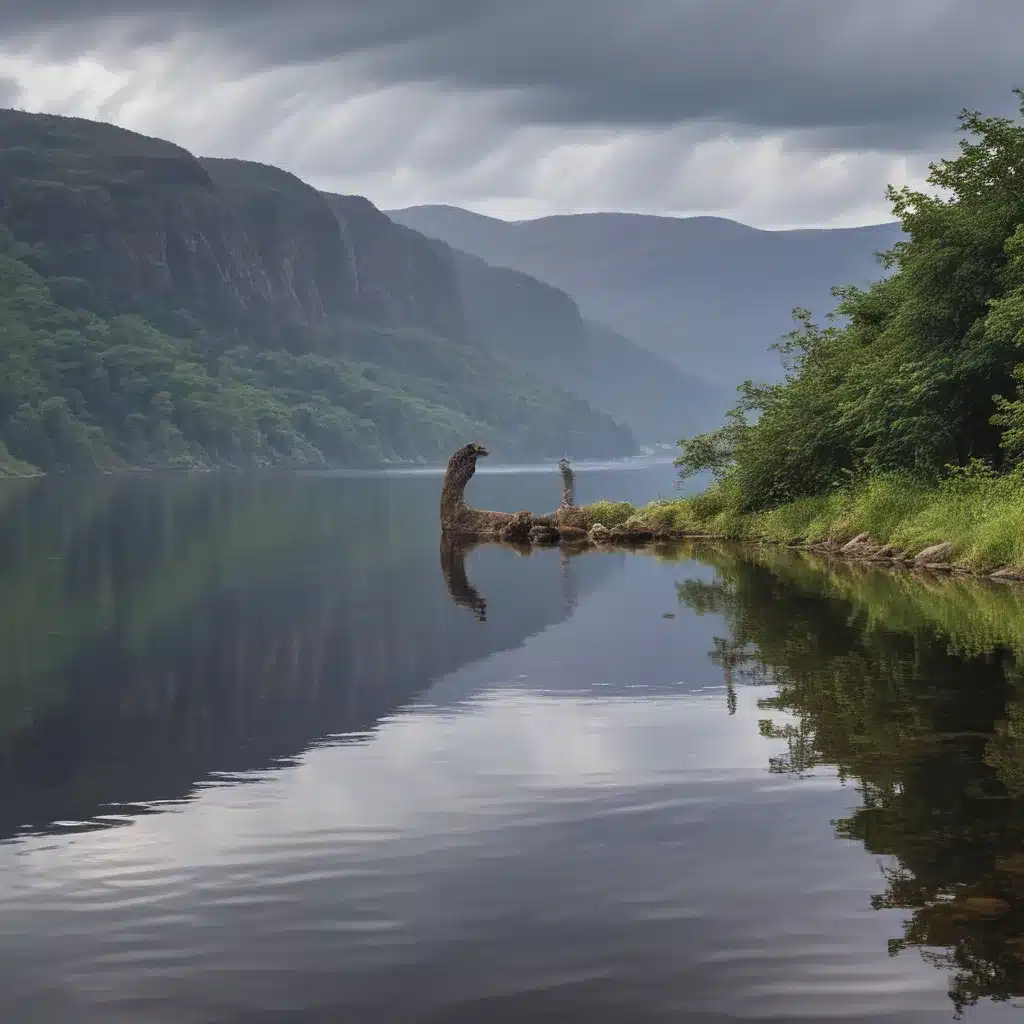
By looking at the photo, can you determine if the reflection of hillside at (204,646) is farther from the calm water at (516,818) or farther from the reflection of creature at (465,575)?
the reflection of creature at (465,575)

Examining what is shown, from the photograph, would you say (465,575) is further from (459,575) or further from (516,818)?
(516,818)

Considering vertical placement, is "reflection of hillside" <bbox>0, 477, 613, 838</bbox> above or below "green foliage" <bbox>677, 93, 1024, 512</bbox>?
below

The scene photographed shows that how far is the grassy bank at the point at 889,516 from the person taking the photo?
1465 inches

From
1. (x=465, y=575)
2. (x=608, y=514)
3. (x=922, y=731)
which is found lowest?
(x=922, y=731)

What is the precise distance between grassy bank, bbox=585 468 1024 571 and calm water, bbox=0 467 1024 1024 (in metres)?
7.59

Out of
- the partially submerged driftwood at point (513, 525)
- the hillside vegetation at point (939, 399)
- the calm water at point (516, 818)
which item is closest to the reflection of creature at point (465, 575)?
the partially submerged driftwood at point (513, 525)

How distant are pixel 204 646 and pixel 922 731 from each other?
44.1ft

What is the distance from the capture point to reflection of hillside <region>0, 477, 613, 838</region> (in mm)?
15969

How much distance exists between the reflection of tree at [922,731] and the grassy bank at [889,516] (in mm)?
3388

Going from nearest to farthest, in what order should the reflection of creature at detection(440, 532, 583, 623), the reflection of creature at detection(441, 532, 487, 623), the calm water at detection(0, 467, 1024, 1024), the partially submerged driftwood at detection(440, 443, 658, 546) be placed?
1. the calm water at detection(0, 467, 1024, 1024)
2. the reflection of creature at detection(441, 532, 487, 623)
3. the reflection of creature at detection(440, 532, 583, 623)
4. the partially submerged driftwood at detection(440, 443, 658, 546)

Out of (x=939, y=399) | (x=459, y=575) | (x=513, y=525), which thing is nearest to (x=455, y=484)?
(x=513, y=525)

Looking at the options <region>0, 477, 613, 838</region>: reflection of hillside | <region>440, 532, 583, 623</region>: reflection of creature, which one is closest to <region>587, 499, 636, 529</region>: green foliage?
<region>440, 532, 583, 623</region>: reflection of creature

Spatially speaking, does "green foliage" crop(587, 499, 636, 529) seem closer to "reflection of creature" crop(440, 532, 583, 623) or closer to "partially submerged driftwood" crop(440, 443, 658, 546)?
"partially submerged driftwood" crop(440, 443, 658, 546)

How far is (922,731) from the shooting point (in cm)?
1648
